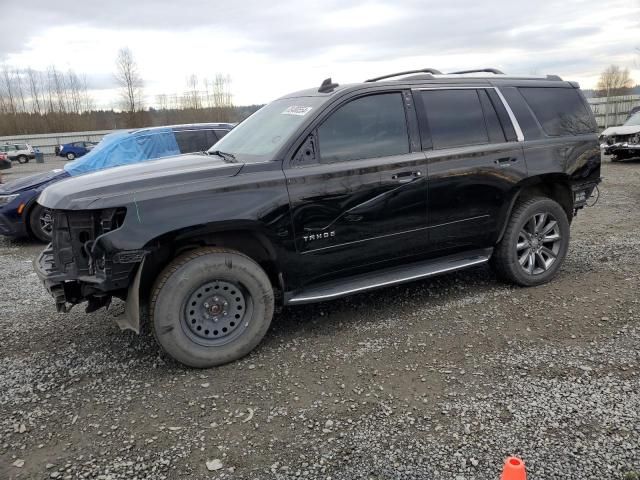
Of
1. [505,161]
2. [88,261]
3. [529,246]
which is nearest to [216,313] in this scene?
[88,261]

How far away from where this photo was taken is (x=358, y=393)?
3.20 meters

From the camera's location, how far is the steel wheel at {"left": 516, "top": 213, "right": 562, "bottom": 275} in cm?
485

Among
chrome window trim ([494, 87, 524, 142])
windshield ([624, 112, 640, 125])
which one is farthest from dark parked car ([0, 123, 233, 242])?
windshield ([624, 112, 640, 125])

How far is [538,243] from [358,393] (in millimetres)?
2777

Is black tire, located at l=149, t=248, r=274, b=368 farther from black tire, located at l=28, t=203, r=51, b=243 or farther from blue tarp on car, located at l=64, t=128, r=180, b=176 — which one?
blue tarp on car, located at l=64, t=128, r=180, b=176

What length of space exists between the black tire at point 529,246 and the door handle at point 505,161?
0.49 metres

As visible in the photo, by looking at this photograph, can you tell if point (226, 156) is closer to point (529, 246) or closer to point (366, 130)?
point (366, 130)

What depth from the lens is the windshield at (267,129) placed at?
3887mm

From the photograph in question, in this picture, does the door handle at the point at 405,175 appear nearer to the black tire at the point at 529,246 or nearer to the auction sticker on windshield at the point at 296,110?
the auction sticker on windshield at the point at 296,110

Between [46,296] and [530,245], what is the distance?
5.20m

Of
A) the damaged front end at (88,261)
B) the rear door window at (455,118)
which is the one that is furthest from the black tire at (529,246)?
the damaged front end at (88,261)

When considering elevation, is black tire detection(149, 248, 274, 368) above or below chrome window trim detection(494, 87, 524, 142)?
below

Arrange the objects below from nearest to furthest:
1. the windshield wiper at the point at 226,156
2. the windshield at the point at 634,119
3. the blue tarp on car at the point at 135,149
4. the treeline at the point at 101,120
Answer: the windshield wiper at the point at 226,156
the blue tarp on car at the point at 135,149
the windshield at the point at 634,119
the treeline at the point at 101,120

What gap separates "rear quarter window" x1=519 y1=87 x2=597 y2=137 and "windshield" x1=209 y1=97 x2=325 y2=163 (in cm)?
228
